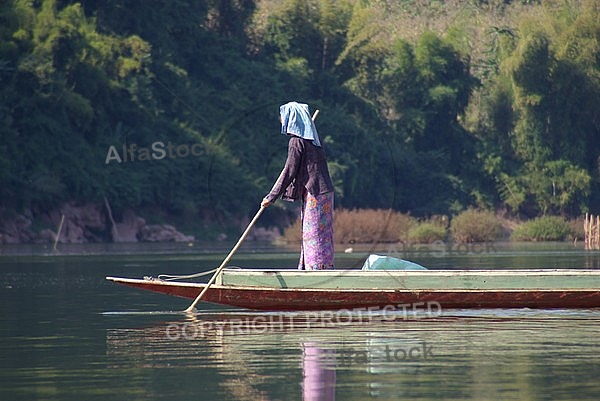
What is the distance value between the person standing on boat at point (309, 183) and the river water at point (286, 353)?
34.1 inches

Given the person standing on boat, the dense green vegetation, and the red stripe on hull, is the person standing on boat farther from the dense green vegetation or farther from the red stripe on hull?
the dense green vegetation

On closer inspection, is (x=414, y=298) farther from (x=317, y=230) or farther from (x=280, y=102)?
(x=280, y=102)

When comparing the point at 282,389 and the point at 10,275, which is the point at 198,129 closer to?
the point at 10,275

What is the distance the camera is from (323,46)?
69.2m

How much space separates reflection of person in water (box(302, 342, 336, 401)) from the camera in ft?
31.7

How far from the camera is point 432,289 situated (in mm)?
16125

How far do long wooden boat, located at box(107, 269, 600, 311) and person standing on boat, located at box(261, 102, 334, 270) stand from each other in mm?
460

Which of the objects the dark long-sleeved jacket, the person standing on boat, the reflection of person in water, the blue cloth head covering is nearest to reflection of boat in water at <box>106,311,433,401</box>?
the reflection of person in water

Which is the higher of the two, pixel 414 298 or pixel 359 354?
pixel 414 298

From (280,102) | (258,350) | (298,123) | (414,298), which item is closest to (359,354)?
(258,350)

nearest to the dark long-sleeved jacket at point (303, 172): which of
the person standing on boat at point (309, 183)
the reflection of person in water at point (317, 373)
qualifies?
the person standing on boat at point (309, 183)

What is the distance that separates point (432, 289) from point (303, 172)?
1.98 meters

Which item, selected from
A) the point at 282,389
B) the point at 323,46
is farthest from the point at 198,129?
the point at 282,389

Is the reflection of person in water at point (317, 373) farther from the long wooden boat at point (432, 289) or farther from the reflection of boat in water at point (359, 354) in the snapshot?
the long wooden boat at point (432, 289)
